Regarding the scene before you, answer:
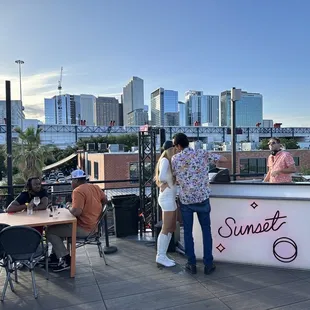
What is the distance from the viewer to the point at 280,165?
14.2 feet

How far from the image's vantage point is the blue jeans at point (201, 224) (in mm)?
3260

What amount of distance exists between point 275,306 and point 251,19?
8.09 metres

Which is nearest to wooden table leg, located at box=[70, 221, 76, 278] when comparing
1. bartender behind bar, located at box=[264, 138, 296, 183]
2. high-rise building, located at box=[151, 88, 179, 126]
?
bartender behind bar, located at box=[264, 138, 296, 183]

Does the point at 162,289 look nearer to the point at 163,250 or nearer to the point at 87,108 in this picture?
the point at 163,250

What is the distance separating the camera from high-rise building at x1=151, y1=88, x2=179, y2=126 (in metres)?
69.6

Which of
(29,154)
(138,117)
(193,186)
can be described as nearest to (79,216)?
(193,186)

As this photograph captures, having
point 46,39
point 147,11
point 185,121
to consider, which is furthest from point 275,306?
point 185,121

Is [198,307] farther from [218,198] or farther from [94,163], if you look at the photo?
[94,163]

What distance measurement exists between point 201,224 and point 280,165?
1757 mm

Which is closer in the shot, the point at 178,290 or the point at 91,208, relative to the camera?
the point at 178,290

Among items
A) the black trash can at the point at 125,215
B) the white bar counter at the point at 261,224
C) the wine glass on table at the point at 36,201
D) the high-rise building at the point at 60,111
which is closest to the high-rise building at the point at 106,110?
the high-rise building at the point at 60,111

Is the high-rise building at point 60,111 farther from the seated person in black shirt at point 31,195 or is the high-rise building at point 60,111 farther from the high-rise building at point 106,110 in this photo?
the seated person in black shirt at point 31,195

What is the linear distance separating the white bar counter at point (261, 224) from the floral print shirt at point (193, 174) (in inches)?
20.1

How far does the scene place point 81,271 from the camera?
359cm
